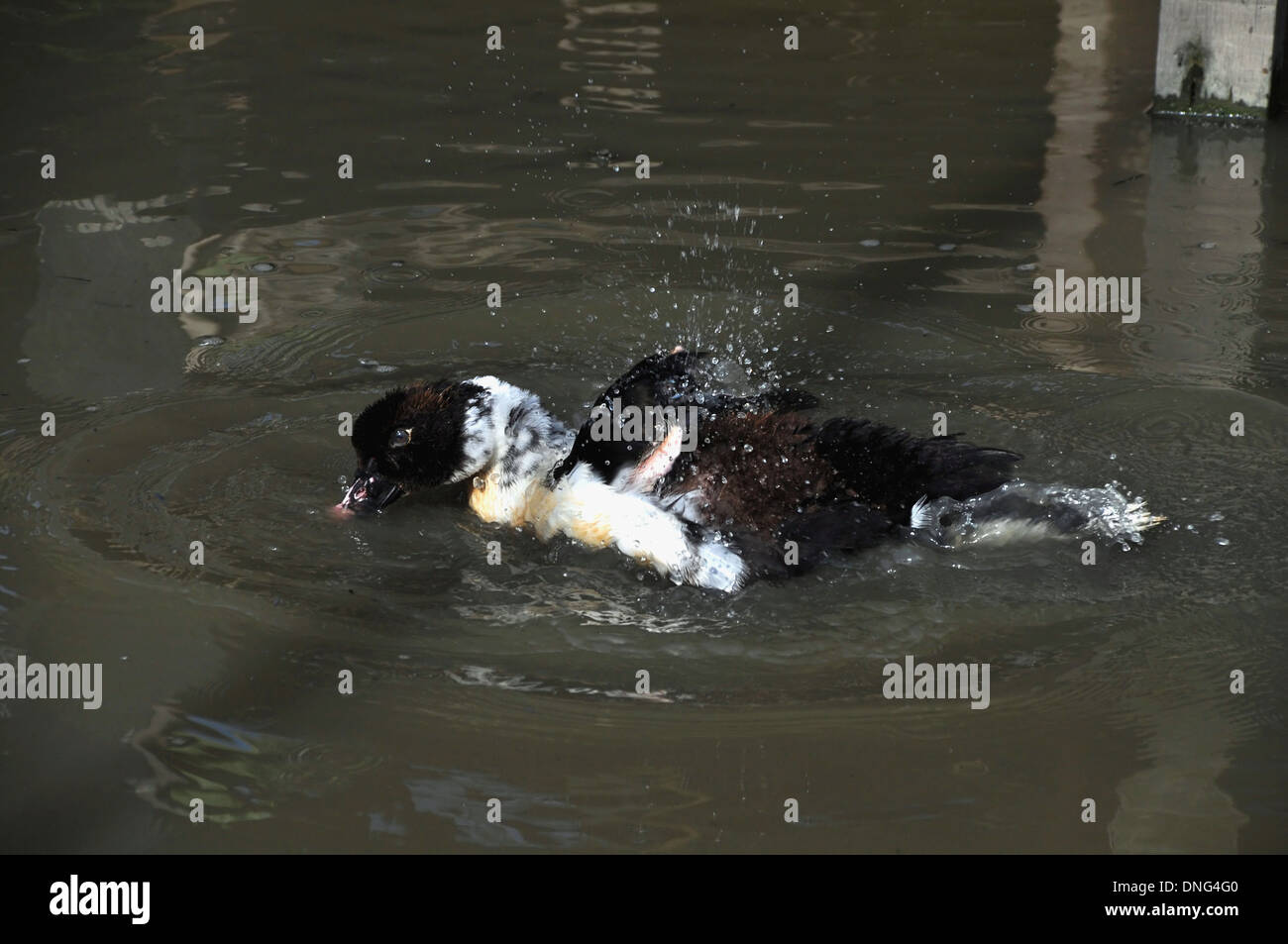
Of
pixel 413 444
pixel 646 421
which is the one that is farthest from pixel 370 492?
pixel 646 421

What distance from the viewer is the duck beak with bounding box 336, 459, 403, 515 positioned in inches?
177

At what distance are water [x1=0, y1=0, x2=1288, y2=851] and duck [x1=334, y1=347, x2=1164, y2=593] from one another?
0.34 ft

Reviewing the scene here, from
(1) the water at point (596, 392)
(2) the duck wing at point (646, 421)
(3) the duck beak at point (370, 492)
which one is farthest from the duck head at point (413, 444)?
(2) the duck wing at point (646, 421)

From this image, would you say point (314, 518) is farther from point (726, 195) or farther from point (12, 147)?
point (12, 147)

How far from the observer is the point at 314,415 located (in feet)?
16.9

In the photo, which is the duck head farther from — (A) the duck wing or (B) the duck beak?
(A) the duck wing

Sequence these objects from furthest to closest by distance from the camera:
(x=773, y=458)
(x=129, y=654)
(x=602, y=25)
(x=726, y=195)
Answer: (x=602, y=25)
(x=726, y=195)
(x=773, y=458)
(x=129, y=654)

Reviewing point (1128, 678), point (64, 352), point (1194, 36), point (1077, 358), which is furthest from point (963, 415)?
point (1194, 36)

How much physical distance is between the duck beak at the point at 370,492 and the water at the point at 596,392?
7 cm

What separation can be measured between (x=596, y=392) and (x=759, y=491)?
1.41 m

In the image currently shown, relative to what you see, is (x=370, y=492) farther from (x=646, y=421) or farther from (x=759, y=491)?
(x=759, y=491)

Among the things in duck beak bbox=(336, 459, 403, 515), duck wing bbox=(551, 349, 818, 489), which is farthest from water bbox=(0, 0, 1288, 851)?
duck wing bbox=(551, 349, 818, 489)

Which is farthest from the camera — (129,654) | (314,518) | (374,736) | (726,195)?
(726,195)

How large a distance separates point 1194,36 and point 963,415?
12.8 ft
